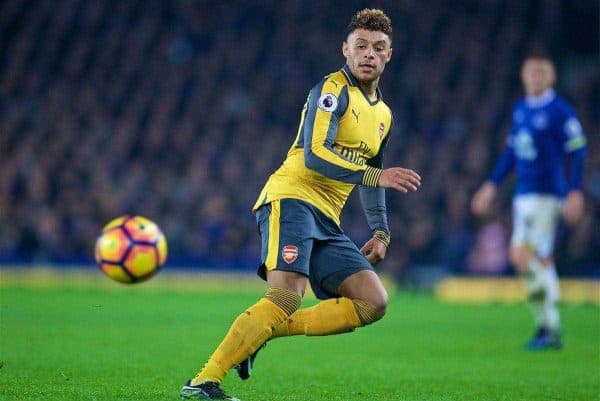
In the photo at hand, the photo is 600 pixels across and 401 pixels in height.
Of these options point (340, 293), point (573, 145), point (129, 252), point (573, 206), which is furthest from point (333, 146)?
point (573, 145)

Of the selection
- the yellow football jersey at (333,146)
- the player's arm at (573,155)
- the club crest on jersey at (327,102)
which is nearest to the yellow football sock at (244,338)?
the yellow football jersey at (333,146)

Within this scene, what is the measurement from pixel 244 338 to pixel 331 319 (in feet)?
2.17

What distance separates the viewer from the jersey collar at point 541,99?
10.2 m

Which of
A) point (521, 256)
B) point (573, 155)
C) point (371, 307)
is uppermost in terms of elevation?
point (573, 155)

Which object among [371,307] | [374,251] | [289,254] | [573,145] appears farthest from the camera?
[573,145]

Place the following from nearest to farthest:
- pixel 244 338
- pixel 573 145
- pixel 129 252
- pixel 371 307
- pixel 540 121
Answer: pixel 244 338
pixel 371 307
pixel 129 252
pixel 573 145
pixel 540 121

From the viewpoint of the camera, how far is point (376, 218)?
20.8 ft

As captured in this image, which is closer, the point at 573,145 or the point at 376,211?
the point at 376,211

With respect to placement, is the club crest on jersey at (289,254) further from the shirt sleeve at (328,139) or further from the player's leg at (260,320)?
the shirt sleeve at (328,139)

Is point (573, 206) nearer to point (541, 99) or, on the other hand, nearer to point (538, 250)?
point (538, 250)

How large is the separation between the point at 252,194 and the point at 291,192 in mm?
13743

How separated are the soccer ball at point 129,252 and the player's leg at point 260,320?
81.9 inches

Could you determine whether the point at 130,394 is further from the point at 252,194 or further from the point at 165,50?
the point at 165,50

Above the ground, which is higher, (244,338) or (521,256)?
(521,256)
